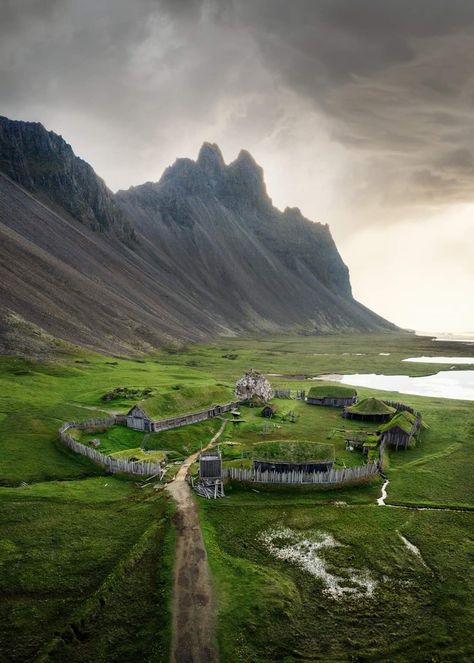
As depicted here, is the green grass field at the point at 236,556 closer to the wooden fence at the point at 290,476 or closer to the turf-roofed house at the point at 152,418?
the wooden fence at the point at 290,476

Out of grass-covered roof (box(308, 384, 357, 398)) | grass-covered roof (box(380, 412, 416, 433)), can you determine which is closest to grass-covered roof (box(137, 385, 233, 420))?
grass-covered roof (box(308, 384, 357, 398))

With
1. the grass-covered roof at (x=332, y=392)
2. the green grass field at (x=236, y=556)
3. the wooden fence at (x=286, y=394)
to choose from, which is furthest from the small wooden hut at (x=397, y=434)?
the wooden fence at (x=286, y=394)

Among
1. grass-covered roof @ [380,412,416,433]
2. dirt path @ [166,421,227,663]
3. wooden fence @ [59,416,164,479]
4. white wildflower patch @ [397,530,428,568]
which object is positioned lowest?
dirt path @ [166,421,227,663]

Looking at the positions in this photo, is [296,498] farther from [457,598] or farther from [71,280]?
[71,280]

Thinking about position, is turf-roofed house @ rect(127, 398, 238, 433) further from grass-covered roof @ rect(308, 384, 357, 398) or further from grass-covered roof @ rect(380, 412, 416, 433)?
grass-covered roof @ rect(380, 412, 416, 433)

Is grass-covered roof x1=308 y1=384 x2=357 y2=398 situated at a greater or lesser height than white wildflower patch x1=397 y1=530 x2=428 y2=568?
greater

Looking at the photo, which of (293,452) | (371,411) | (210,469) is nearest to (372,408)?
(371,411)
